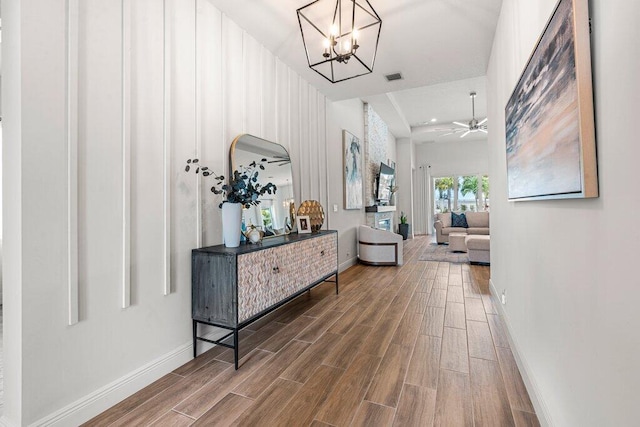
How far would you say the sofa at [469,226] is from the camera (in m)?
7.95

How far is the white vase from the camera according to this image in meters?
2.40

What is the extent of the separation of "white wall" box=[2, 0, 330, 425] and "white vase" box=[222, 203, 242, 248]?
0.21m

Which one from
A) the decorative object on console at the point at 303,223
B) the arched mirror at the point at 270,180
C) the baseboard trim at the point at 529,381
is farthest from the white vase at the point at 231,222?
the baseboard trim at the point at 529,381

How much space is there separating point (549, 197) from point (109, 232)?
2.30 meters

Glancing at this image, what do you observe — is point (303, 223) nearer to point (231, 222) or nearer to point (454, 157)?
point (231, 222)

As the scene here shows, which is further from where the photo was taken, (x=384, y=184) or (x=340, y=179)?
(x=384, y=184)

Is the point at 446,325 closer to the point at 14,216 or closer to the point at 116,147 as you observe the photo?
the point at 116,147

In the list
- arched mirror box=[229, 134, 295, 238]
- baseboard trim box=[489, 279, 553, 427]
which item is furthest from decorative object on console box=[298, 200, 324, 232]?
baseboard trim box=[489, 279, 553, 427]

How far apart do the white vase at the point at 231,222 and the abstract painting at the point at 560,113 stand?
1.97m

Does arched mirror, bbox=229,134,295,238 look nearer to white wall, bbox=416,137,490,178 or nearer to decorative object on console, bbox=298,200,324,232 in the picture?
decorative object on console, bbox=298,200,324,232

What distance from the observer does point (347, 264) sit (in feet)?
18.2

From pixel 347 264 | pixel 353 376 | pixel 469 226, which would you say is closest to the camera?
pixel 353 376

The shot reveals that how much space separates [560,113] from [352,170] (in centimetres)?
470

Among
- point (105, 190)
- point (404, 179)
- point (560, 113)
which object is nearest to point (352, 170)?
point (105, 190)
